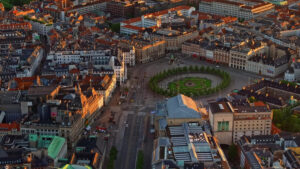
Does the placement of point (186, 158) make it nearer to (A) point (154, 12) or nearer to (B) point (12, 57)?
(B) point (12, 57)

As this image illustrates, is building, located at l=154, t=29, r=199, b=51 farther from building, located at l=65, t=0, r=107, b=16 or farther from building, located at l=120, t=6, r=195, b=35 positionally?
building, located at l=65, t=0, r=107, b=16

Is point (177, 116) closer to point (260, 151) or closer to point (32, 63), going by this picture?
point (260, 151)

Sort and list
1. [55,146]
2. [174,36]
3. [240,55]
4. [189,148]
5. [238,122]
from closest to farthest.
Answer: [189,148]
[55,146]
[238,122]
[240,55]
[174,36]

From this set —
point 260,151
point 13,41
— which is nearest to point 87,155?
point 260,151

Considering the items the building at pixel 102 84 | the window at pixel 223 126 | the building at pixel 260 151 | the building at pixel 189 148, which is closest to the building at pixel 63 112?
the building at pixel 102 84

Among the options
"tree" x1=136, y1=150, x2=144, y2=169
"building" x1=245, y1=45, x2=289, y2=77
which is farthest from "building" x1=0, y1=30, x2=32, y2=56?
"building" x1=245, y1=45, x2=289, y2=77

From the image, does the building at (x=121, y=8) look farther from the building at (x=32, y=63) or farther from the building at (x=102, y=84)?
the building at (x=102, y=84)
